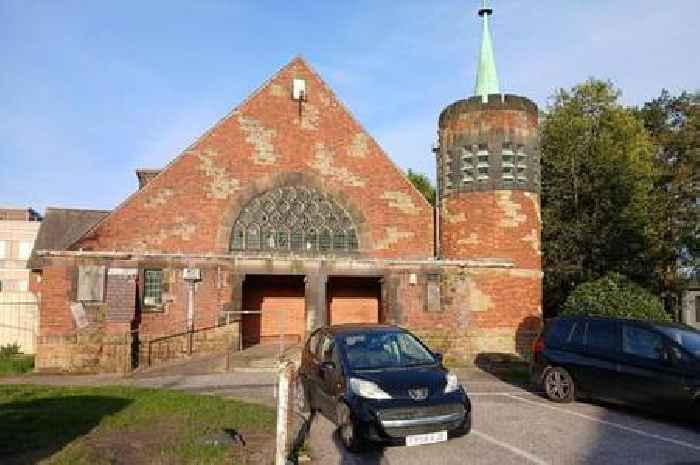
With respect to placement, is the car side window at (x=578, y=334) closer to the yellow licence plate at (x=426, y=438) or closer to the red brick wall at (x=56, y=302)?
the yellow licence plate at (x=426, y=438)

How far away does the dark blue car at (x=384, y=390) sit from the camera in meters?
7.15

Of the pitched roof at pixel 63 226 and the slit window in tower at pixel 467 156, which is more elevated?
the slit window in tower at pixel 467 156

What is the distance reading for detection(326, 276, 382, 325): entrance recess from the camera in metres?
22.0

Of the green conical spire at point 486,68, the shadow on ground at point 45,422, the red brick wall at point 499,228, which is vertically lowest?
the shadow on ground at point 45,422

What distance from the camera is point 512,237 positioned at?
19500mm

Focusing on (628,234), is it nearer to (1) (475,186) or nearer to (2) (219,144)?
(1) (475,186)

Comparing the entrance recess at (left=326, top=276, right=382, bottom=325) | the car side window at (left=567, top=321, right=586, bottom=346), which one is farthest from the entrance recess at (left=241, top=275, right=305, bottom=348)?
the car side window at (left=567, top=321, right=586, bottom=346)

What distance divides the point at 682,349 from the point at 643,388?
0.88 m

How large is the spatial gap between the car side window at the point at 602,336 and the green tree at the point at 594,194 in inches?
633

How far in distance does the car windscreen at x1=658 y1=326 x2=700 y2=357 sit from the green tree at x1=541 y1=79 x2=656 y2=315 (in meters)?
16.5

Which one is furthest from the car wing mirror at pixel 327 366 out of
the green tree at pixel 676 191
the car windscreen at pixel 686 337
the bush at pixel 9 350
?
the green tree at pixel 676 191

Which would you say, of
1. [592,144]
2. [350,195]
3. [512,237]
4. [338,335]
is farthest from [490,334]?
[592,144]

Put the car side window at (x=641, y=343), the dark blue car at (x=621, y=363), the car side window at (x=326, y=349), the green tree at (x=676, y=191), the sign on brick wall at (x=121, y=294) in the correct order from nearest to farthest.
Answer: the car side window at (x=326, y=349), the dark blue car at (x=621, y=363), the car side window at (x=641, y=343), the sign on brick wall at (x=121, y=294), the green tree at (x=676, y=191)

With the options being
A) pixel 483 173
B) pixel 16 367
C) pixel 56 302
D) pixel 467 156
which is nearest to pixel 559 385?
pixel 483 173
